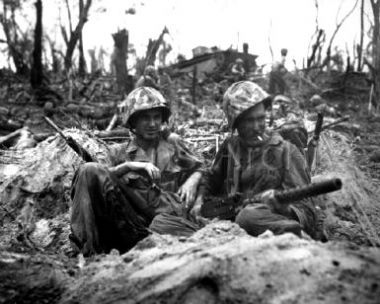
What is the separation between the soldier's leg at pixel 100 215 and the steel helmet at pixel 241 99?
128 centimetres

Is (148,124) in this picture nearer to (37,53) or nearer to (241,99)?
(241,99)

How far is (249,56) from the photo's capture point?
24812 millimetres

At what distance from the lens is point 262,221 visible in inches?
141

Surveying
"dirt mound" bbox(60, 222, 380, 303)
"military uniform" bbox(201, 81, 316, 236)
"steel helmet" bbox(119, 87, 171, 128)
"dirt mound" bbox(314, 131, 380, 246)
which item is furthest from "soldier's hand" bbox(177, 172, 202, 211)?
"dirt mound" bbox(314, 131, 380, 246)

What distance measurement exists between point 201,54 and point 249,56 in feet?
8.44

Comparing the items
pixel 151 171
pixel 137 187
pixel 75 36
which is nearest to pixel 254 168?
pixel 151 171

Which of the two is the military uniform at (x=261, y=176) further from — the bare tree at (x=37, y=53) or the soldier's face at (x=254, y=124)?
the bare tree at (x=37, y=53)

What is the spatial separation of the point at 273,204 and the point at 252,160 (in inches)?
30.9

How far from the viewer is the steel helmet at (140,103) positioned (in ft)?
15.6

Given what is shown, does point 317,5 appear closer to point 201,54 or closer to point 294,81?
point 294,81

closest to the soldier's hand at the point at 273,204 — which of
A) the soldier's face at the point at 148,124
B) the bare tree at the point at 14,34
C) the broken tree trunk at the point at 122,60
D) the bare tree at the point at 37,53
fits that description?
the soldier's face at the point at 148,124

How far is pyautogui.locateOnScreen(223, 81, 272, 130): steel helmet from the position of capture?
429 cm

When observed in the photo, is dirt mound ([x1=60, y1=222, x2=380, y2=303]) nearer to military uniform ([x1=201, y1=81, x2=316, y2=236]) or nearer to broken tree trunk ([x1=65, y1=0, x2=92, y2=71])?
Answer: military uniform ([x1=201, y1=81, x2=316, y2=236])

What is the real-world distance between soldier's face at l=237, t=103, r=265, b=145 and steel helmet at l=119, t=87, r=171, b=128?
0.93 m
